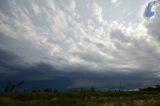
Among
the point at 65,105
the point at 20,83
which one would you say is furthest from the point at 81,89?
the point at 65,105

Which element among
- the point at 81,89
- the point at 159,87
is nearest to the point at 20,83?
the point at 81,89

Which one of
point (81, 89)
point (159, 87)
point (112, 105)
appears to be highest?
point (159, 87)

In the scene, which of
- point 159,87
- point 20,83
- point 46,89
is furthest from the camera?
point 159,87

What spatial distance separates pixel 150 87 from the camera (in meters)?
160

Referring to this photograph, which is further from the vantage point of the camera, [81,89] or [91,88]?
[91,88]

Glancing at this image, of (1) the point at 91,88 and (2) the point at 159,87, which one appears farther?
(2) the point at 159,87

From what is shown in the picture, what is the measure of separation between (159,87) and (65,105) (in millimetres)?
126732

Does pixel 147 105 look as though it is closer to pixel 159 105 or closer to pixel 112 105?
pixel 159 105

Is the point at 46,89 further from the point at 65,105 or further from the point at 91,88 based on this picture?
the point at 65,105

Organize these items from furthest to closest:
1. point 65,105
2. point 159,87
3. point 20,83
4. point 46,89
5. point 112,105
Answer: point 159,87 → point 46,89 → point 20,83 → point 65,105 → point 112,105

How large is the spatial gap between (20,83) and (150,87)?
85881 mm

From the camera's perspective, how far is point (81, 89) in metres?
109

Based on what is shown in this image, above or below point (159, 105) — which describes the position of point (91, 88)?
above

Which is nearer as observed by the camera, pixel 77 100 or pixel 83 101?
pixel 83 101
